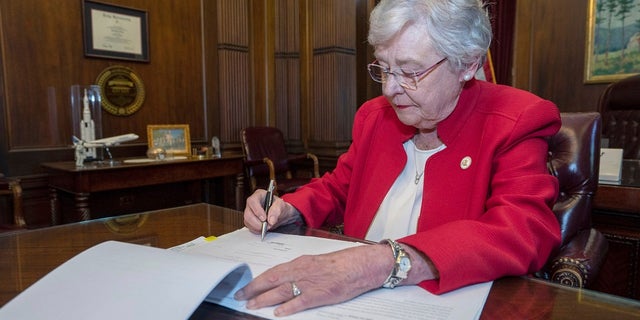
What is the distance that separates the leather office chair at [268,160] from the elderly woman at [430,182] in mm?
2592

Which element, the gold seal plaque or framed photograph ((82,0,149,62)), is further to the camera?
the gold seal plaque

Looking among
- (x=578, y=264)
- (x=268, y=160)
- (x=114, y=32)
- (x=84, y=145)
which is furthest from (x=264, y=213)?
(x=114, y=32)

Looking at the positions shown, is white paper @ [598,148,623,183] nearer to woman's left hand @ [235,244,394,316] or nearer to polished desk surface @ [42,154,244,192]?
woman's left hand @ [235,244,394,316]

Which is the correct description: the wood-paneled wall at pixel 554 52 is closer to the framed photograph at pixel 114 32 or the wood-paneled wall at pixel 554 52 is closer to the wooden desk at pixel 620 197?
the wooden desk at pixel 620 197

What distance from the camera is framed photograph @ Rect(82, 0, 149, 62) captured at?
12.5 ft

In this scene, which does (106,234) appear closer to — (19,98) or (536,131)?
(536,131)

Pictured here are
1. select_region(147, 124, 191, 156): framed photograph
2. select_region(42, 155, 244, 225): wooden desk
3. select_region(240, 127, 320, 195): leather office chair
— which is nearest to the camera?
select_region(42, 155, 244, 225): wooden desk

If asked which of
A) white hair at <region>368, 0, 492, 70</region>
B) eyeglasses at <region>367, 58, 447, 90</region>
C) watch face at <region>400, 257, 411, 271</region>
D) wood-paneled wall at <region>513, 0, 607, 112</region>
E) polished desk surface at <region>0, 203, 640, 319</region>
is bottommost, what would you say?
polished desk surface at <region>0, 203, 640, 319</region>

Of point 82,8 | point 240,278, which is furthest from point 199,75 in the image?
point 240,278

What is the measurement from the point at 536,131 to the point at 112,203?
3.76 metres

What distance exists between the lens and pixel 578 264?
1222 millimetres

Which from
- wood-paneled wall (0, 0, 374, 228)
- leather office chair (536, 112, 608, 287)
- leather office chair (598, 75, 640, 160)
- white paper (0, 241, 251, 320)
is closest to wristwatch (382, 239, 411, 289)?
white paper (0, 241, 251, 320)

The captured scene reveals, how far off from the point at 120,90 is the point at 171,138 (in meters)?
0.65

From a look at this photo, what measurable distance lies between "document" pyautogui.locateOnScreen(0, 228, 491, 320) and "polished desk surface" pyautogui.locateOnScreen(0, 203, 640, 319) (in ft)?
0.15
